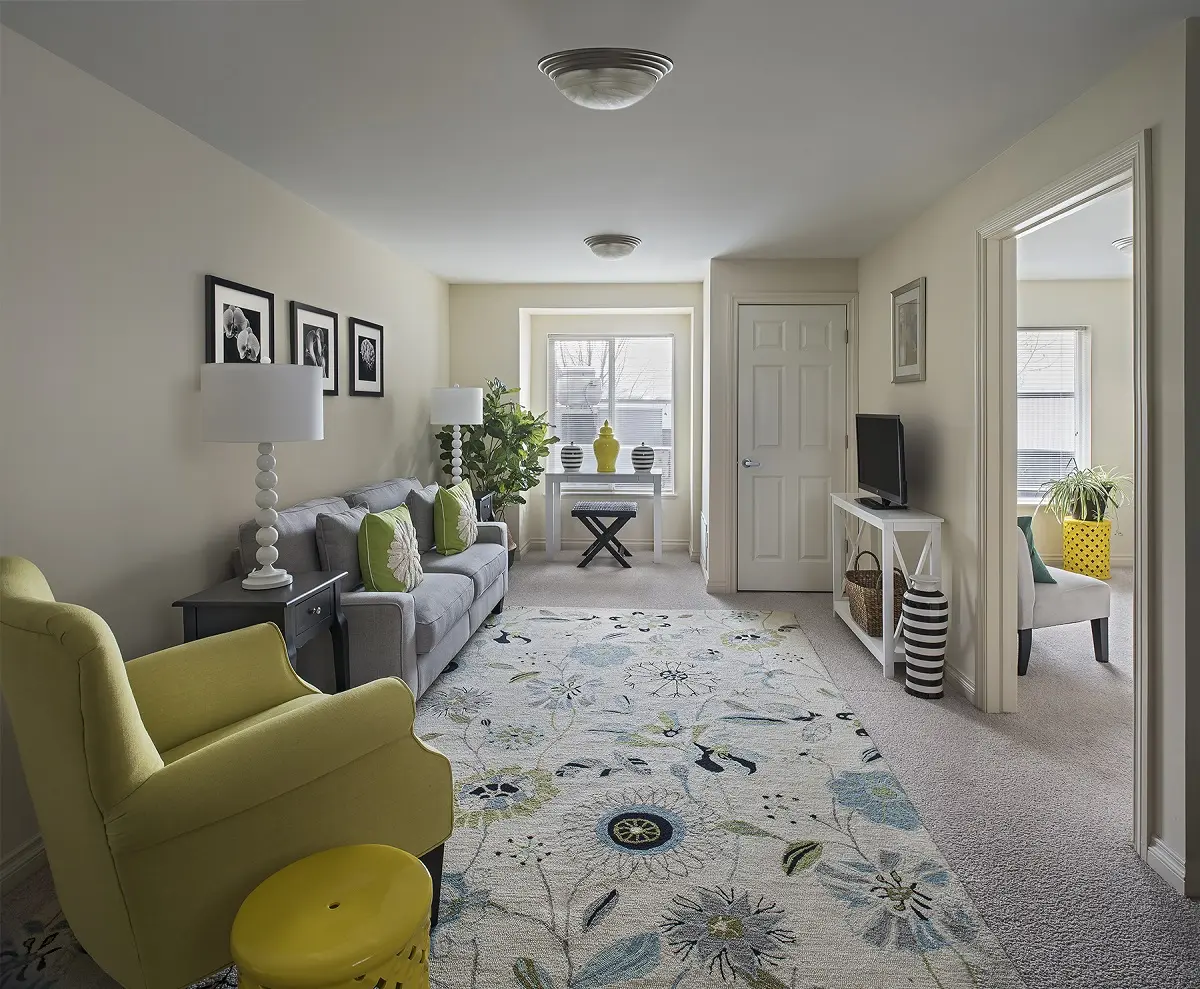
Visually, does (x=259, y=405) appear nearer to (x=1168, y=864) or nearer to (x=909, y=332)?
(x=1168, y=864)

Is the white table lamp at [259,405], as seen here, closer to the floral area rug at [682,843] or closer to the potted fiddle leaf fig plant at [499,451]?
the floral area rug at [682,843]

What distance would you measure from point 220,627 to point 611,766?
1.49m

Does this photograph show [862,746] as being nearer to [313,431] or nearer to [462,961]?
[462,961]

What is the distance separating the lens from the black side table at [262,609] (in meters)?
2.84

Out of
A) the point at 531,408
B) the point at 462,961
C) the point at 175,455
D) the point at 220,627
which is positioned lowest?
the point at 462,961

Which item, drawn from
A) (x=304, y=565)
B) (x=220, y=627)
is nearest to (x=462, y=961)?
(x=220, y=627)

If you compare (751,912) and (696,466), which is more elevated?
(696,466)

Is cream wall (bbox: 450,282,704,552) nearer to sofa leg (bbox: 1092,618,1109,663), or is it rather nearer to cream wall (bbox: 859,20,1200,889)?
cream wall (bbox: 859,20,1200,889)

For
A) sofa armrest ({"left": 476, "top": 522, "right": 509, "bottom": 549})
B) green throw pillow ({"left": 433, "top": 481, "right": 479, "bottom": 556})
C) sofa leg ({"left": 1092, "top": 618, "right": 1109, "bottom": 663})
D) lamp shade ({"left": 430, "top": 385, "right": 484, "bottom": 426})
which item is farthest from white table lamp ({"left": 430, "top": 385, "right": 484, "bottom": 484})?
sofa leg ({"left": 1092, "top": 618, "right": 1109, "bottom": 663})

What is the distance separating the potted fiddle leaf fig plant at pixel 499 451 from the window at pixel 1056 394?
4.14 m

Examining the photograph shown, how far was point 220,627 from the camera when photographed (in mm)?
2883

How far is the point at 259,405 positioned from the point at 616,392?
5102mm

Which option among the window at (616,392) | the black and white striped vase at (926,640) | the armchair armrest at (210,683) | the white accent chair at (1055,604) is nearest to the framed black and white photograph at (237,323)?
the armchair armrest at (210,683)

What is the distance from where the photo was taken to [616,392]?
7.79 meters
